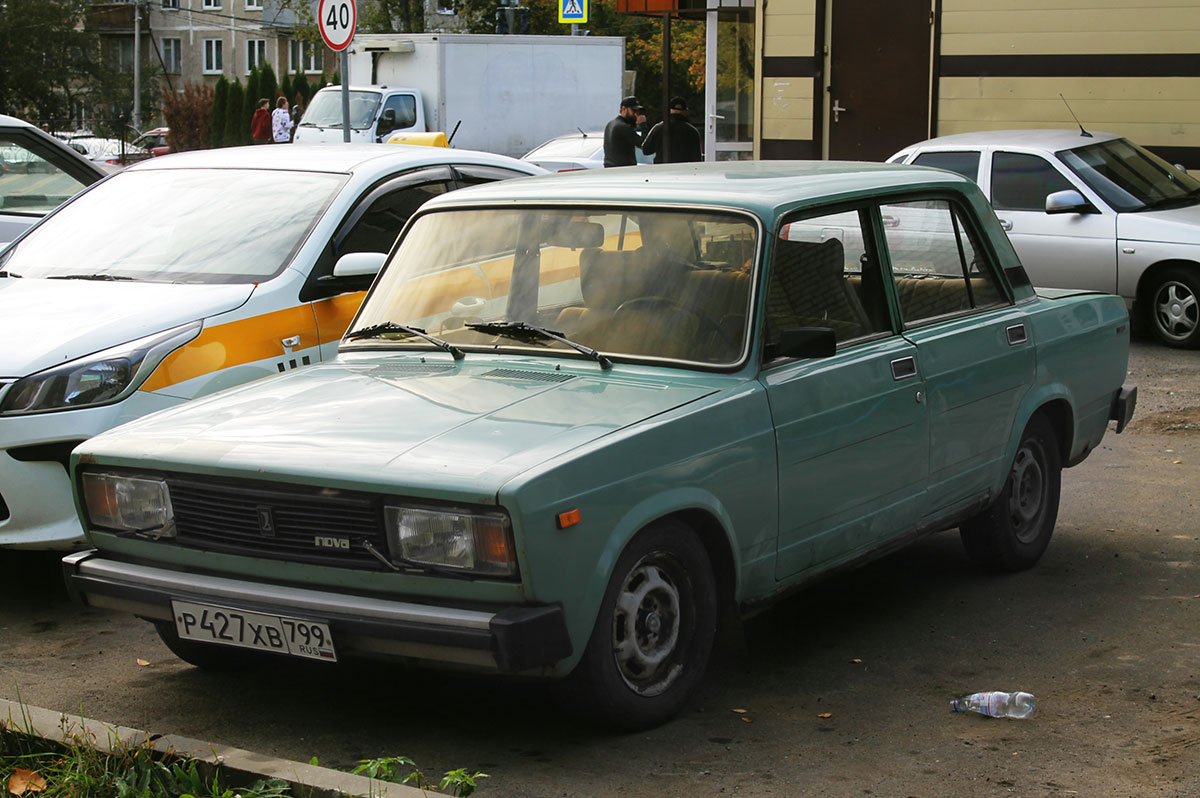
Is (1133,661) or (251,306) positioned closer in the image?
(1133,661)

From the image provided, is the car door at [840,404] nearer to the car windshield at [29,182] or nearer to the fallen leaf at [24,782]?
the fallen leaf at [24,782]

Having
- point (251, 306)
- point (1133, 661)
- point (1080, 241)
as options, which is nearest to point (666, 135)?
point (1080, 241)

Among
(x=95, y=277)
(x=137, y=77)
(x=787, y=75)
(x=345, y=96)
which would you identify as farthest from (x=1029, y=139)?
(x=137, y=77)

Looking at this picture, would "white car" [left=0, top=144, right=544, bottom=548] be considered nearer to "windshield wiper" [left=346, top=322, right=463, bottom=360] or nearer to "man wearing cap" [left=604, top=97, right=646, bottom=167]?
"windshield wiper" [left=346, top=322, right=463, bottom=360]

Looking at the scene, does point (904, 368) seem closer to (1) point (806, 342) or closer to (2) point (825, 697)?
(1) point (806, 342)

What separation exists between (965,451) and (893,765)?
5.84 ft

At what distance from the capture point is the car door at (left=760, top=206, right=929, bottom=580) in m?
4.80

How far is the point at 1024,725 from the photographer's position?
4.52 m

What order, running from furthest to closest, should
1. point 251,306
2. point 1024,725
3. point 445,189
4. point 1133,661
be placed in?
point 445,189
point 251,306
point 1133,661
point 1024,725

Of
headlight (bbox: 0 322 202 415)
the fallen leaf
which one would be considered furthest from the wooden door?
the fallen leaf

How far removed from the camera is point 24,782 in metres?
3.78

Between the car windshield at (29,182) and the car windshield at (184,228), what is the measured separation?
2271 mm

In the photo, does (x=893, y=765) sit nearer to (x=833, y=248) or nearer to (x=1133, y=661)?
(x=1133, y=661)

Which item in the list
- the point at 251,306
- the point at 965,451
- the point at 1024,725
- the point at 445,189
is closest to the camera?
the point at 1024,725
